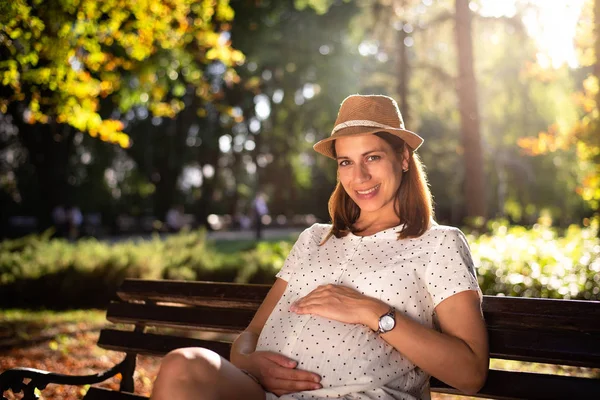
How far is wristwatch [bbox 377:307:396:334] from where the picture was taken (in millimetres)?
2604

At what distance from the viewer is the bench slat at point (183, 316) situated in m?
3.62

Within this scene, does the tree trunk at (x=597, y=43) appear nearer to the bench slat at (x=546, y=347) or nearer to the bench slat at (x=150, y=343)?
the bench slat at (x=546, y=347)

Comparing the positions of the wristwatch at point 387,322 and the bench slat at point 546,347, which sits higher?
the wristwatch at point 387,322

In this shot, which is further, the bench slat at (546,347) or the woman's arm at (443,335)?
the bench slat at (546,347)

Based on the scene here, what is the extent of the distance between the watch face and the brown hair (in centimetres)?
52

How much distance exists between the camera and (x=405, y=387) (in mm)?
2830

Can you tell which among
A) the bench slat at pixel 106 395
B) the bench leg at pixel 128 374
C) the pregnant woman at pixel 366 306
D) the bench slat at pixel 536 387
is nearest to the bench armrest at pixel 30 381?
the bench slat at pixel 106 395

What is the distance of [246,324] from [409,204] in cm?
113

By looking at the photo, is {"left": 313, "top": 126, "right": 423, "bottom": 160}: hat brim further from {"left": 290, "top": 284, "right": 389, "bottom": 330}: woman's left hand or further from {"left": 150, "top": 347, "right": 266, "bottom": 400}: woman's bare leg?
{"left": 150, "top": 347, "right": 266, "bottom": 400}: woman's bare leg

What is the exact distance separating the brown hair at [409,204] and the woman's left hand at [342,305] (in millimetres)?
439

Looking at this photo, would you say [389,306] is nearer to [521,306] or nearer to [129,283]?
[521,306]

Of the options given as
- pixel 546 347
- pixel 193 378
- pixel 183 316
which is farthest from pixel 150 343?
pixel 546 347

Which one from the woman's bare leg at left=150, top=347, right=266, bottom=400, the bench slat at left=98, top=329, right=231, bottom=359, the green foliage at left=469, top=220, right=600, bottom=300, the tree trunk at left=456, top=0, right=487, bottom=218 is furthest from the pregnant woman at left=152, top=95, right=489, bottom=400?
the tree trunk at left=456, top=0, right=487, bottom=218

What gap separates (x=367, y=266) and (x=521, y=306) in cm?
69
